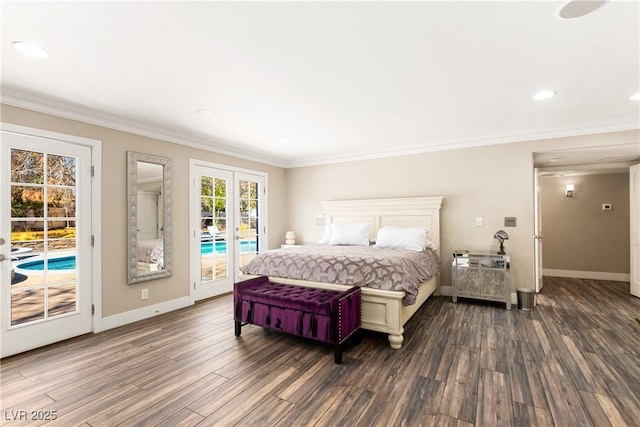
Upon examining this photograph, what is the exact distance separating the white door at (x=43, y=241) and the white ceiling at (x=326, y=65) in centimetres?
53

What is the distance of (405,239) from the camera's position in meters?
4.23

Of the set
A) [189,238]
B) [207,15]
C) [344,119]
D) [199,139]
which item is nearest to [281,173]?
[199,139]

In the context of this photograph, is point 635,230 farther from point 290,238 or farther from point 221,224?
point 221,224

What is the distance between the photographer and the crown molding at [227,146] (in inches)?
115

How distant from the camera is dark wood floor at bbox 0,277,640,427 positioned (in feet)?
6.27

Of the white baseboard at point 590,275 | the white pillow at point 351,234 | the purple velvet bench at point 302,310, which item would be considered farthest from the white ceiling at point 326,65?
the white baseboard at point 590,275

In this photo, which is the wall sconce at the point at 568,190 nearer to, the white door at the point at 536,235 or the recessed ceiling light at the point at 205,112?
the white door at the point at 536,235

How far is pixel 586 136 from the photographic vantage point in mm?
3986

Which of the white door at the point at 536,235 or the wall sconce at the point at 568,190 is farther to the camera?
the wall sconce at the point at 568,190

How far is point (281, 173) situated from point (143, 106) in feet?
10.9

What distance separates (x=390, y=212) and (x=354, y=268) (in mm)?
2193

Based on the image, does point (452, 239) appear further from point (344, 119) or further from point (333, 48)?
point (333, 48)

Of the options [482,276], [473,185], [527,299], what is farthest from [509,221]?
Result: [527,299]

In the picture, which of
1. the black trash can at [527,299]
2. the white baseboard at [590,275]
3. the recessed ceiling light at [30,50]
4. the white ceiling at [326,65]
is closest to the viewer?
the white ceiling at [326,65]
